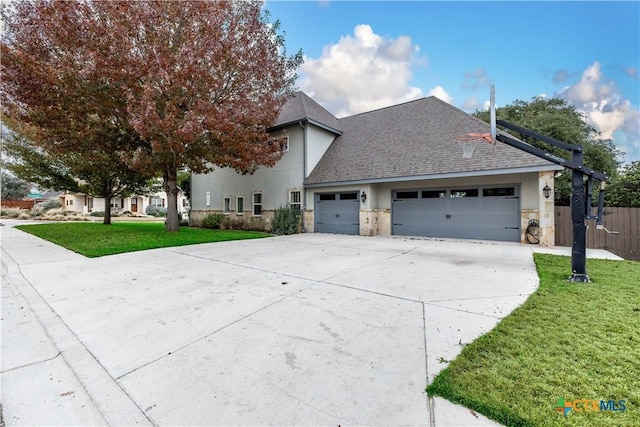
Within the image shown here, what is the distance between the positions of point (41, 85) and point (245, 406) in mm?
13410

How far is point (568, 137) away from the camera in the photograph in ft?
46.4

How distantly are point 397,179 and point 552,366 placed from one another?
970 cm

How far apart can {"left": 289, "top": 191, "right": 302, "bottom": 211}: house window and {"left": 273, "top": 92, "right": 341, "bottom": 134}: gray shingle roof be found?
3678mm

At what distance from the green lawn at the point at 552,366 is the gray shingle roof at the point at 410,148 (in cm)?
730

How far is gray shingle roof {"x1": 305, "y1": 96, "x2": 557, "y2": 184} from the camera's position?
33.6 ft

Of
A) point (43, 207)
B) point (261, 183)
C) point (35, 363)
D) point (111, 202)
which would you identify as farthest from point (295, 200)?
point (111, 202)

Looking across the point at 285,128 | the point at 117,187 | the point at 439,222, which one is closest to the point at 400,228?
the point at 439,222

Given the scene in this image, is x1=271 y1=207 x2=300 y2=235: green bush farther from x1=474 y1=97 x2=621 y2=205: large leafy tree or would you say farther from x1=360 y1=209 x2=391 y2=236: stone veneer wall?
x1=474 y1=97 x2=621 y2=205: large leafy tree

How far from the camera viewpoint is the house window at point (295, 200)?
1481 centimetres

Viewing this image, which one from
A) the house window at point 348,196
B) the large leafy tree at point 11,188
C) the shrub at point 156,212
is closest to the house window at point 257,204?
the house window at point 348,196

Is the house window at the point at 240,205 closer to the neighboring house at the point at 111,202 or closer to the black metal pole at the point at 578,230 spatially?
the black metal pole at the point at 578,230

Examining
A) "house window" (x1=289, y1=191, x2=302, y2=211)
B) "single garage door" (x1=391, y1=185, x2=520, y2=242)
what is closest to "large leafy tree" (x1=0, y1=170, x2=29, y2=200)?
"house window" (x1=289, y1=191, x2=302, y2=211)

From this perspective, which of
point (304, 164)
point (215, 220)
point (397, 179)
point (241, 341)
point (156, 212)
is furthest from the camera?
point (156, 212)

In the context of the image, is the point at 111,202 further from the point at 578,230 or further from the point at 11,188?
the point at 578,230
